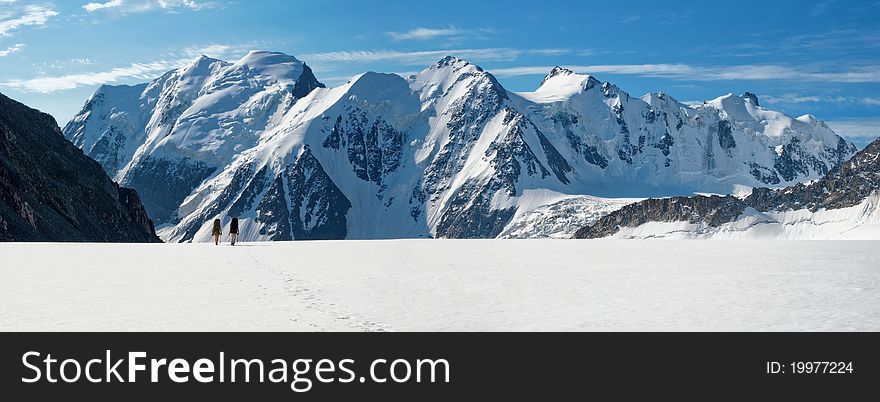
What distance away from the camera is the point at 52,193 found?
11094 centimetres

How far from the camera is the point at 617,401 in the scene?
51.3 ft

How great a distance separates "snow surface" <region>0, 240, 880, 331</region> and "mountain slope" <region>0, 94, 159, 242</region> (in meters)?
54.5

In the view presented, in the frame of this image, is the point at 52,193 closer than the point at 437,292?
No

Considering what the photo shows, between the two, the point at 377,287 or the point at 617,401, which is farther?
the point at 377,287

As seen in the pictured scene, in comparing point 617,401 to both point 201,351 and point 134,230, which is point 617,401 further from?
point 134,230

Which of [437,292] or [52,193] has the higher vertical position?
[437,292]

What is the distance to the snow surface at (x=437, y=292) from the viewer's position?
64.4 feet

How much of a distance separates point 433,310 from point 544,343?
434 cm

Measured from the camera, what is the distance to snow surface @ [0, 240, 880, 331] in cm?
1964

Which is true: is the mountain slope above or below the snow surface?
below

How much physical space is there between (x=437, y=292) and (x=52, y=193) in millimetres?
100102

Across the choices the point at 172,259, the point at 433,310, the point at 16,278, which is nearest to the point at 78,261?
the point at 172,259

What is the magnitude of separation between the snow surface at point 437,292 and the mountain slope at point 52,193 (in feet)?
179

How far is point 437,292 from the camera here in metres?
25.1
